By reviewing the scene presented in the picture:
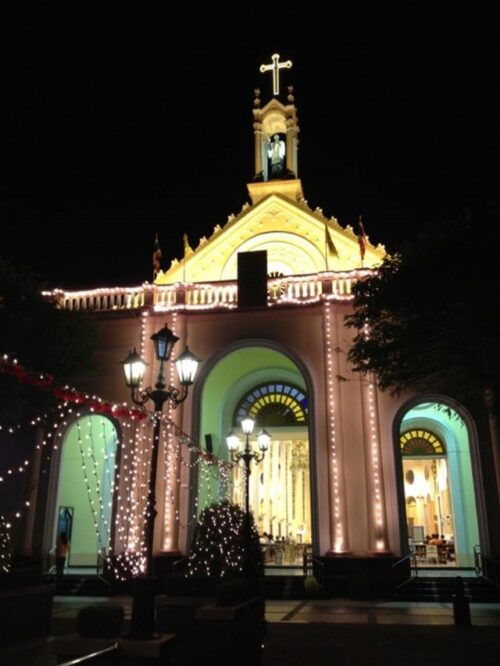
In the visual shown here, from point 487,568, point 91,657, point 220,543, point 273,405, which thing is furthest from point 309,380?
point 91,657

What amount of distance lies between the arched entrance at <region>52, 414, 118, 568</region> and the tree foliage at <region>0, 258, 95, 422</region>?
2884 mm

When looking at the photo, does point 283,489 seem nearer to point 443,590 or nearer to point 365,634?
point 443,590

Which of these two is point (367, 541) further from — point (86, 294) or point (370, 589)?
point (86, 294)

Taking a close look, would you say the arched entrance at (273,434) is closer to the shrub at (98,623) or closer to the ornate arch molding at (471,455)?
the ornate arch molding at (471,455)

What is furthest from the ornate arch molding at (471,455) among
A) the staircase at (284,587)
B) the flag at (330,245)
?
the flag at (330,245)

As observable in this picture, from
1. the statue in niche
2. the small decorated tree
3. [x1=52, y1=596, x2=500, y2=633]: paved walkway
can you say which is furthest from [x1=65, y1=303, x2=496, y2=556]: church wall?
the statue in niche

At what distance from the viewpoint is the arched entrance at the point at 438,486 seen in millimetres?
20219

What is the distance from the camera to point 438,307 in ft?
46.4

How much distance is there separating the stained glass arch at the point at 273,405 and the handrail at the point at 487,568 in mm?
7323

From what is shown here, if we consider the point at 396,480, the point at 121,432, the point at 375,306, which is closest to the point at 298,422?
the point at 396,480

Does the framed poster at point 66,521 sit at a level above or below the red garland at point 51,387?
below

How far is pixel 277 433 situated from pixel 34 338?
887 centimetres

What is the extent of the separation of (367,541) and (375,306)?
683 cm

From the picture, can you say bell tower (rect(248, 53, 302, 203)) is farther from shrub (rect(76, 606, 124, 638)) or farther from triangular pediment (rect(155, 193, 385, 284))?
shrub (rect(76, 606, 124, 638))
